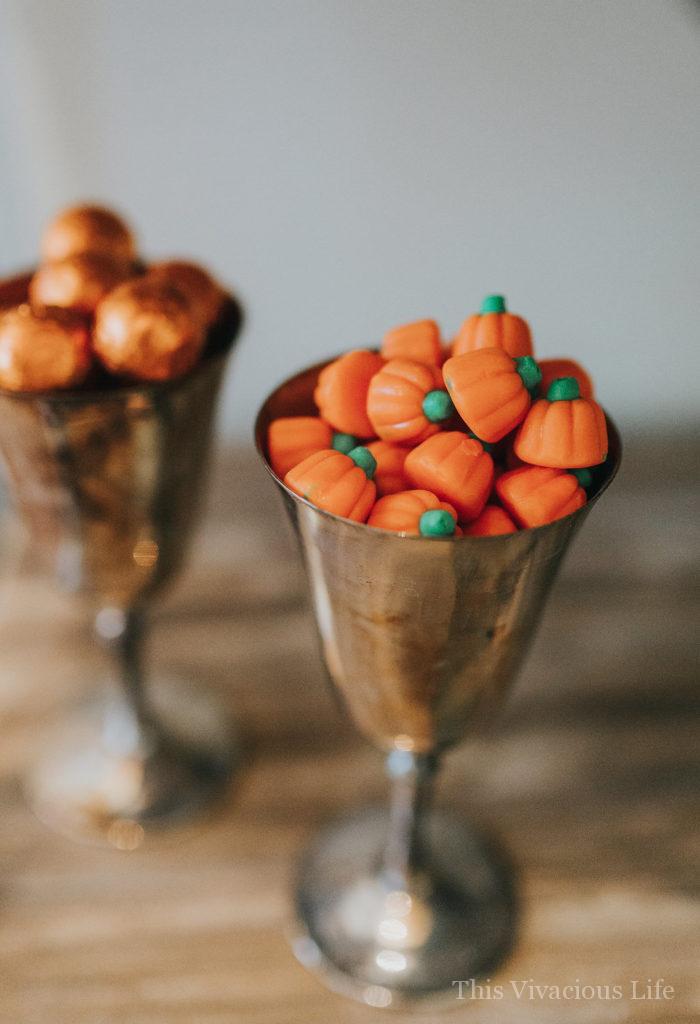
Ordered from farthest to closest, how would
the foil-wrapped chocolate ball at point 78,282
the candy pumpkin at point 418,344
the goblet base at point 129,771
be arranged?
the goblet base at point 129,771 → the foil-wrapped chocolate ball at point 78,282 → the candy pumpkin at point 418,344

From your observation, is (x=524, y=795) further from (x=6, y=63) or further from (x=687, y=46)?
(x=6, y=63)

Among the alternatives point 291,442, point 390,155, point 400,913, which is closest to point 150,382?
point 291,442

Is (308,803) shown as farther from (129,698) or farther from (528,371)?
(528,371)

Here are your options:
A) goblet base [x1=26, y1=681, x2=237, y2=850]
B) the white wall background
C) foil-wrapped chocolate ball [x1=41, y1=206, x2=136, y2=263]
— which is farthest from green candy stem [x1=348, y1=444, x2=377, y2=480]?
the white wall background

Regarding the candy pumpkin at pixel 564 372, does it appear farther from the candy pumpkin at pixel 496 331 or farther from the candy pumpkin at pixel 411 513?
the candy pumpkin at pixel 411 513

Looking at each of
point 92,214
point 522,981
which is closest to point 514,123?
point 92,214

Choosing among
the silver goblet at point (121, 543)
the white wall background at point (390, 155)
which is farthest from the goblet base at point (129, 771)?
the white wall background at point (390, 155)

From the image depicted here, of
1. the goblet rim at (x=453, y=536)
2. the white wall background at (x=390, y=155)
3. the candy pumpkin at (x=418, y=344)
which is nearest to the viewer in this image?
the goblet rim at (x=453, y=536)
